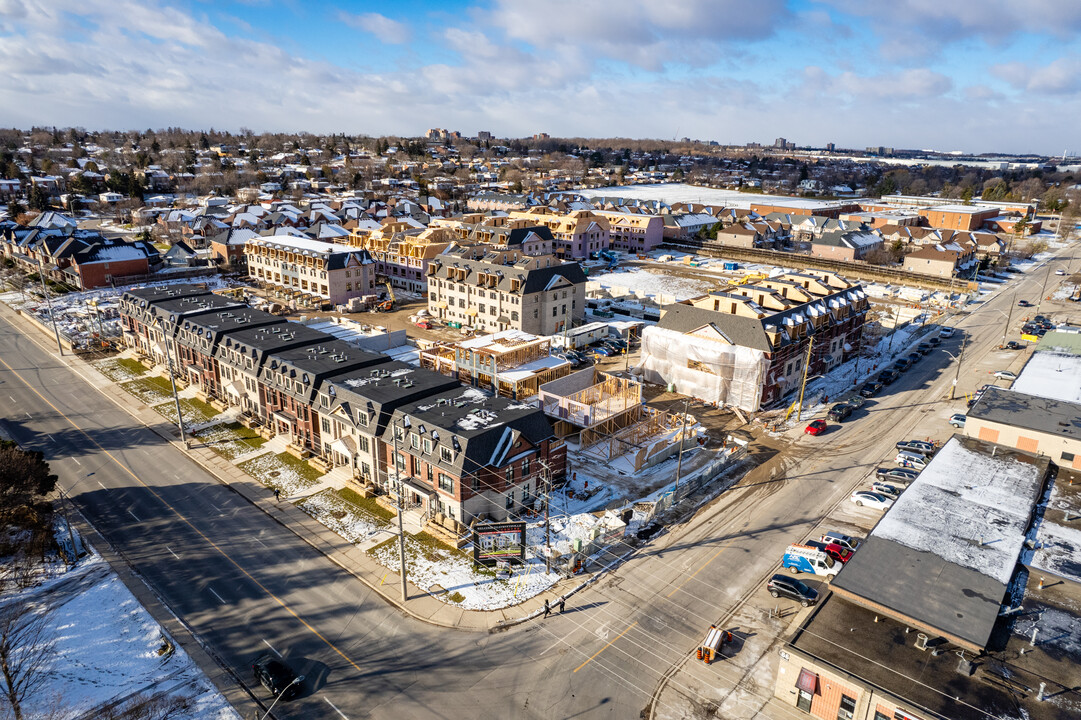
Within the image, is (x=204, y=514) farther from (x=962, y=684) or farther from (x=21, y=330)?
(x=21, y=330)

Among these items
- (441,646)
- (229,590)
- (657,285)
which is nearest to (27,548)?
(229,590)

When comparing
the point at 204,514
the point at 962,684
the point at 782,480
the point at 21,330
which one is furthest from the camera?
the point at 21,330

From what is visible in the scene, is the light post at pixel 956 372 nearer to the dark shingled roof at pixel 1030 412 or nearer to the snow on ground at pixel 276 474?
the dark shingled roof at pixel 1030 412

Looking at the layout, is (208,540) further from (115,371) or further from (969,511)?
(969,511)

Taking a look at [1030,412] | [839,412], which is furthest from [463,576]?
[1030,412]

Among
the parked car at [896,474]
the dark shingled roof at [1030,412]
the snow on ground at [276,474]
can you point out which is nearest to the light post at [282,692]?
the snow on ground at [276,474]

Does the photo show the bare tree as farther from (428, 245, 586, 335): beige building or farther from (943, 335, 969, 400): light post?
(943, 335, 969, 400): light post
